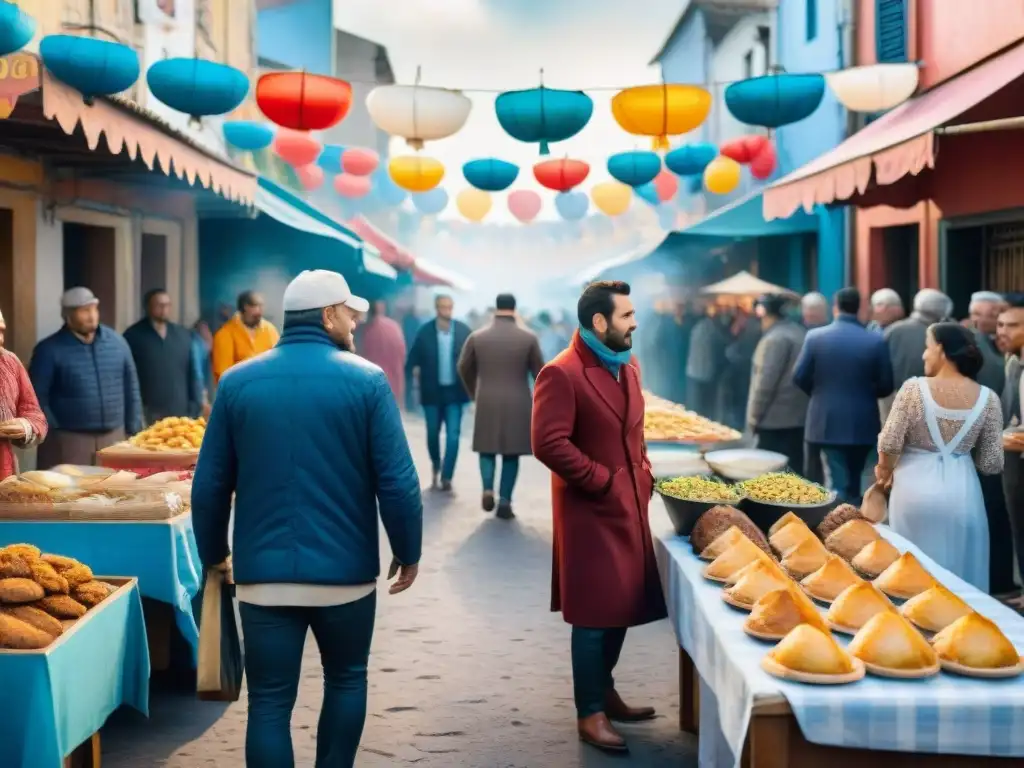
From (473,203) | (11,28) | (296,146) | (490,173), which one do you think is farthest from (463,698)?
(473,203)

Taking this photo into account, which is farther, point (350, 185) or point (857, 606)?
point (350, 185)

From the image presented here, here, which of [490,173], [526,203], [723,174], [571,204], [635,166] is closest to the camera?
[490,173]

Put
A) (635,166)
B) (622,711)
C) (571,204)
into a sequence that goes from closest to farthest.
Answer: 1. (622,711)
2. (635,166)
3. (571,204)

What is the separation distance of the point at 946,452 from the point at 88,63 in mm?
5109

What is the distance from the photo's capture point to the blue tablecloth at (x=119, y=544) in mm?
5668

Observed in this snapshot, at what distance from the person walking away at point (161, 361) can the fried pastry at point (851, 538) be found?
7.45m

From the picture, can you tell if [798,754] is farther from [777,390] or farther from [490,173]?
[490,173]

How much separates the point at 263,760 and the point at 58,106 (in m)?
4.30

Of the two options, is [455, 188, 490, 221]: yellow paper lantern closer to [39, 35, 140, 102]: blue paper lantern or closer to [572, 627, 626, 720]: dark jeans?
[39, 35, 140, 102]: blue paper lantern

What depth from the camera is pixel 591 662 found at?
16.9ft

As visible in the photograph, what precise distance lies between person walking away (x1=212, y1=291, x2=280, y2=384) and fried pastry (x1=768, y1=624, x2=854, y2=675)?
8538mm

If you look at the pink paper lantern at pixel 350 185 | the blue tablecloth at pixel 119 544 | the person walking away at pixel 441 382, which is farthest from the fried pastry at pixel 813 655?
the pink paper lantern at pixel 350 185

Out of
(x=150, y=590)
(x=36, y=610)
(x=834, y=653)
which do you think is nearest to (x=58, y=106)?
(x=150, y=590)

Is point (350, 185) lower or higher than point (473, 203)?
higher
